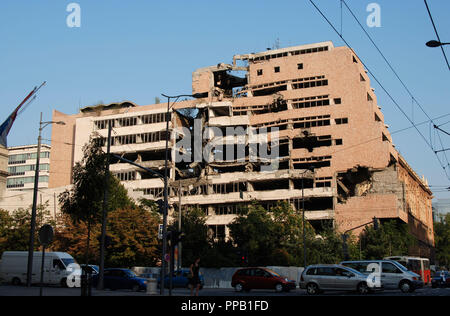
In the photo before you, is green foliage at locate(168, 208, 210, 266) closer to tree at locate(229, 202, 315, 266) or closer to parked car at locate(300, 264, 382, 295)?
tree at locate(229, 202, 315, 266)

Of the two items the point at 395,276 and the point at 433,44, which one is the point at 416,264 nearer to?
the point at 395,276

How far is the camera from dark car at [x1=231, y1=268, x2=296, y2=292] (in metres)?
30.8

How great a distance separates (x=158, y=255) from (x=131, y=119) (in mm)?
44223

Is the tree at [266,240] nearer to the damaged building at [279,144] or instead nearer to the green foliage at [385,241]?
the green foliage at [385,241]

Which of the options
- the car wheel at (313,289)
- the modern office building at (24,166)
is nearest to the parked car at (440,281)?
the car wheel at (313,289)

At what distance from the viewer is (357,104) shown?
73.2 m

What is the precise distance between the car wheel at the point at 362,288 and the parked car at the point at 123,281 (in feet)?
42.1

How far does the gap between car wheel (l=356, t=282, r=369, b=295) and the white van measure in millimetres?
16833

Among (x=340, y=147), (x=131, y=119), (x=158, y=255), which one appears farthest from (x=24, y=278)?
(x=131, y=119)

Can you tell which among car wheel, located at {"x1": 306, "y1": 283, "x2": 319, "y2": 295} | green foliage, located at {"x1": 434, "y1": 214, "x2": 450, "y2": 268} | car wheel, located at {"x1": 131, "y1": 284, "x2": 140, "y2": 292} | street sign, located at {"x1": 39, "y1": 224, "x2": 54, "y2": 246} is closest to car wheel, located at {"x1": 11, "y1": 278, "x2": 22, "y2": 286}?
car wheel, located at {"x1": 131, "y1": 284, "x2": 140, "y2": 292}

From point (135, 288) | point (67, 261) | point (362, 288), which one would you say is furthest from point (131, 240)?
point (362, 288)

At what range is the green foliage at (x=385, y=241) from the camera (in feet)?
201
